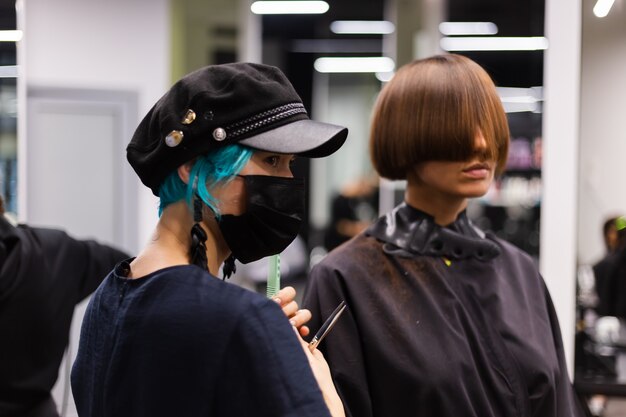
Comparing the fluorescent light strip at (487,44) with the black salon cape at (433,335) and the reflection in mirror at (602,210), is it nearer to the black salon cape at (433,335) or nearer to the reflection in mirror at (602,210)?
the reflection in mirror at (602,210)

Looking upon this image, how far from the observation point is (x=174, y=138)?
92cm

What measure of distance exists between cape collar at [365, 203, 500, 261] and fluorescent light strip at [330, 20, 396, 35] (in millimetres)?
4616

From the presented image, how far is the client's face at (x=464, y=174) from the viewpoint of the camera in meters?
1.40

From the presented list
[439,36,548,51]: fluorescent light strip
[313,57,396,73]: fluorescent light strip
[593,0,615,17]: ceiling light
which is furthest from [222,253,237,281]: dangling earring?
[313,57,396,73]: fluorescent light strip

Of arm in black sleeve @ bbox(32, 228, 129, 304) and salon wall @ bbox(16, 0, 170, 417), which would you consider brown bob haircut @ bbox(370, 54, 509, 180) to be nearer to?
arm in black sleeve @ bbox(32, 228, 129, 304)

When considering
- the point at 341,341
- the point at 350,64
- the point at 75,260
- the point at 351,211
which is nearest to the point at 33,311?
the point at 75,260

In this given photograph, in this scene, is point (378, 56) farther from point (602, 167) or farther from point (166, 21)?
point (602, 167)

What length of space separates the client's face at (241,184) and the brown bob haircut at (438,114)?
0.49 metres

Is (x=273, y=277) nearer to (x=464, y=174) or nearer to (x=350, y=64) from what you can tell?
(x=464, y=174)

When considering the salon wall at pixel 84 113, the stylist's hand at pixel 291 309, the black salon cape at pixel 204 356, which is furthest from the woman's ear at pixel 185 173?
the salon wall at pixel 84 113

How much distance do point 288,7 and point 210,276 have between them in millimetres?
5243

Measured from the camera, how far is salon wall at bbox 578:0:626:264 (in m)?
2.25

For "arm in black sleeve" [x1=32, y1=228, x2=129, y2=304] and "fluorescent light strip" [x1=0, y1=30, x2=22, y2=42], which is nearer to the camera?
"arm in black sleeve" [x1=32, y1=228, x2=129, y2=304]

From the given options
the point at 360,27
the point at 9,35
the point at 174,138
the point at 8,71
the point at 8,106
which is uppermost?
the point at 360,27
